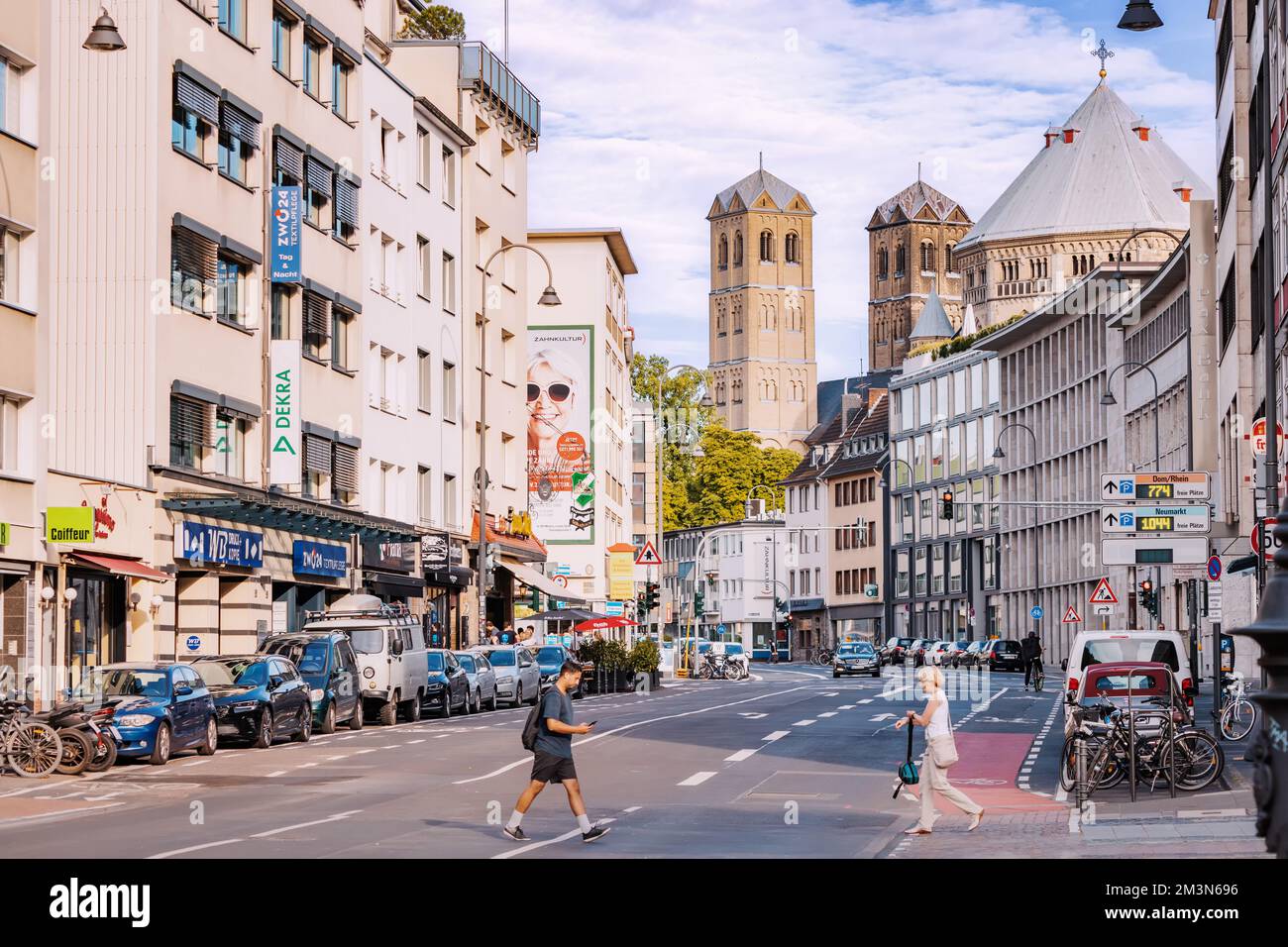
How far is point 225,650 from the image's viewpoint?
1770 inches

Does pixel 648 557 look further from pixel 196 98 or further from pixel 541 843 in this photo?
pixel 541 843

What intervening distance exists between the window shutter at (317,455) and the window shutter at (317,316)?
2.48m

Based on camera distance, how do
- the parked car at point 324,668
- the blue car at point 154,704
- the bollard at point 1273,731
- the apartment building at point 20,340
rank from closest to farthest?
the bollard at point 1273,731
the blue car at point 154,704
the apartment building at point 20,340
the parked car at point 324,668

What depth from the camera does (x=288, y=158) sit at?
49.2 meters

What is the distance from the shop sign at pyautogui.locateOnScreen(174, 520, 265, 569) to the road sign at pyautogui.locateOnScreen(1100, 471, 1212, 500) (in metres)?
17.1

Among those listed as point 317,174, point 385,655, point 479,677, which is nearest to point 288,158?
point 317,174

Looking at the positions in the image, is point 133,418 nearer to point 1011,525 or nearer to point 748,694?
point 748,694

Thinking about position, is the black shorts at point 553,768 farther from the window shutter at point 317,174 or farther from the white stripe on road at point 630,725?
the window shutter at point 317,174

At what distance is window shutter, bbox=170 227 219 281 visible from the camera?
139ft

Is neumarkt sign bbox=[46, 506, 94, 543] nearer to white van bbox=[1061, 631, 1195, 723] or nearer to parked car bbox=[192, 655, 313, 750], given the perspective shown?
parked car bbox=[192, 655, 313, 750]

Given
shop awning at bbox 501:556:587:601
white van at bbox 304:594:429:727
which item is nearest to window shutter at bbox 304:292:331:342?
white van at bbox 304:594:429:727

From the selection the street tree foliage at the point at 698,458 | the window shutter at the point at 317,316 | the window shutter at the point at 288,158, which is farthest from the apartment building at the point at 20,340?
the street tree foliage at the point at 698,458

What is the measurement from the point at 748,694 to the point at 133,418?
25.2 metres

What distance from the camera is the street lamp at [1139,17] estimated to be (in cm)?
2442
